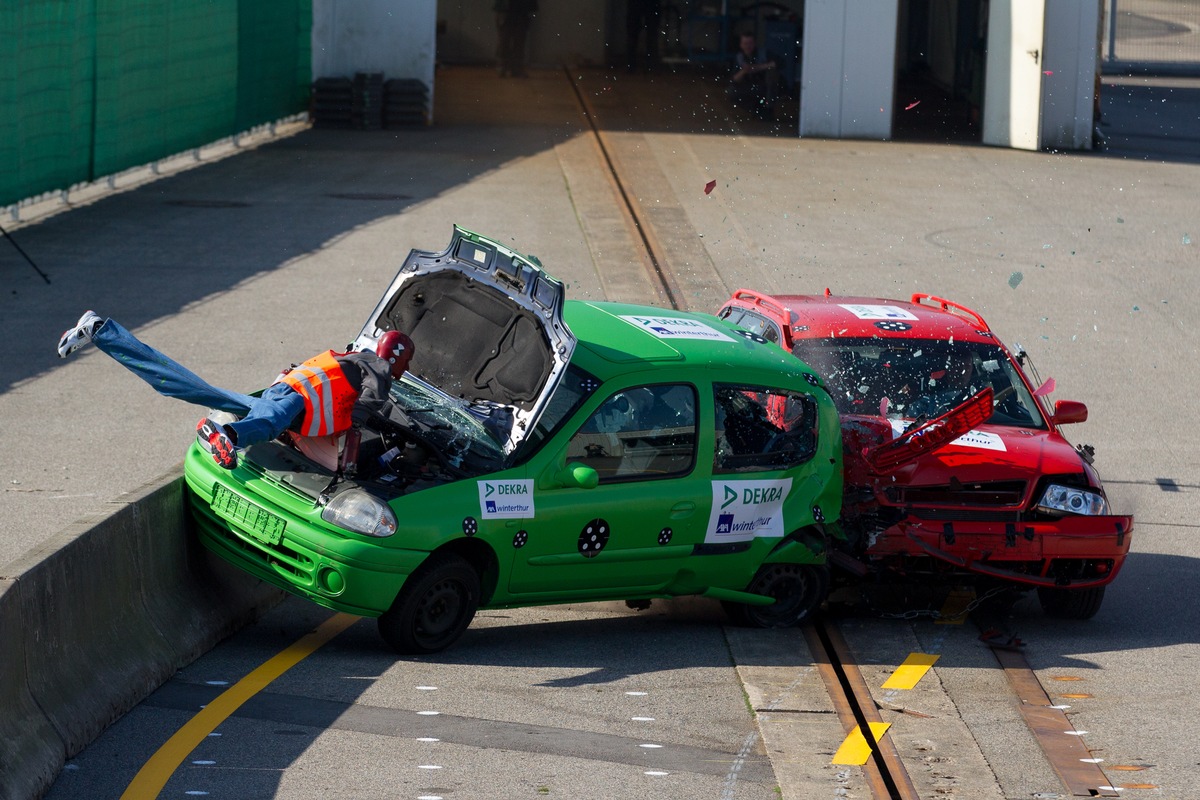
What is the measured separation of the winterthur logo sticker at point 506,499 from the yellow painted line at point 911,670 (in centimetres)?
206

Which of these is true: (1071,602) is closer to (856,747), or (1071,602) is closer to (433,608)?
(856,747)

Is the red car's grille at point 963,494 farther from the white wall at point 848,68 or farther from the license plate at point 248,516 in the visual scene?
the white wall at point 848,68

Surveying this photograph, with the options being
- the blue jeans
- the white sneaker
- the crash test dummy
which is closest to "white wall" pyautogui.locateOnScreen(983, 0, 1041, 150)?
the crash test dummy

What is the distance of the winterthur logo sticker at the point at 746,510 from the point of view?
8.99 metres

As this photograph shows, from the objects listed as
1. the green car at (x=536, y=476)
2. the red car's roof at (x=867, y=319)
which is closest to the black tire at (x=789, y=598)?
the green car at (x=536, y=476)

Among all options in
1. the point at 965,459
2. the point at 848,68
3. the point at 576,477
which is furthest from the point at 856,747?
the point at 848,68

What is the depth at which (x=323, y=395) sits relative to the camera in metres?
8.30

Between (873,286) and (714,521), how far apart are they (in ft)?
33.6

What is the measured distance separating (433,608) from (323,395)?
122cm

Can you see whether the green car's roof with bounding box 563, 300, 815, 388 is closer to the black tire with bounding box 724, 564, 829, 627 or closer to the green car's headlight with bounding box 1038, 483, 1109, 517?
the black tire with bounding box 724, 564, 829, 627

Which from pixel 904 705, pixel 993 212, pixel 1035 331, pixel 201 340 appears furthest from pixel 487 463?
pixel 993 212

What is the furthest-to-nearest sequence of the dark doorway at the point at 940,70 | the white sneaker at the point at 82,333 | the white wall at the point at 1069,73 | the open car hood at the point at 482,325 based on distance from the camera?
the dark doorway at the point at 940,70
the white wall at the point at 1069,73
the open car hood at the point at 482,325
the white sneaker at the point at 82,333

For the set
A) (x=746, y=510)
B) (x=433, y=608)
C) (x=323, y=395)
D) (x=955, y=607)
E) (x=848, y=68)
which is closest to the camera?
(x=323, y=395)

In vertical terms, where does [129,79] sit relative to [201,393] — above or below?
above
